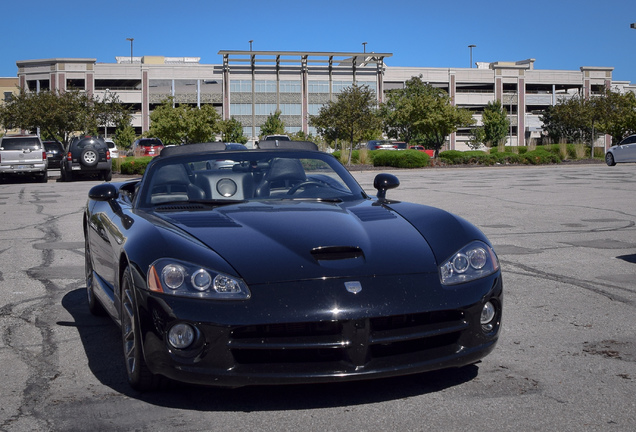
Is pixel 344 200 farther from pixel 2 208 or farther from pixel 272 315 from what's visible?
pixel 2 208

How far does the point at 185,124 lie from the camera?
43562 millimetres

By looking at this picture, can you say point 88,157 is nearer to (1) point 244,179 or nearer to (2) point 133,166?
(2) point 133,166

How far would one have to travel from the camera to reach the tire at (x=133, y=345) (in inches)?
151

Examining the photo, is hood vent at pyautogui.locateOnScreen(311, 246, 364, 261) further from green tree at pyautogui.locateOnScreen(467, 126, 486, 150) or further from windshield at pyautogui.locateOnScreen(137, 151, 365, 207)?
green tree at pyautogui.locateOnScreen(467, 126, 486, 150)

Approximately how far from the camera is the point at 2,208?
16.5 meters

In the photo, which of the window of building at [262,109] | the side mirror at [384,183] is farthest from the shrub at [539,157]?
the window of building at [262,109]

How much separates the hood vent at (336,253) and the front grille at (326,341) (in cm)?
43

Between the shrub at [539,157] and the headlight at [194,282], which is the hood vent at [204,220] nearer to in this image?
the headlight at [194,282]

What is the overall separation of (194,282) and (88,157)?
84.5 ft

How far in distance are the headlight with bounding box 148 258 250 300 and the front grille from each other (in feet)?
0.67

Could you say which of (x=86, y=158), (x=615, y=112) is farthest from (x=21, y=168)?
(x=615, y=112)

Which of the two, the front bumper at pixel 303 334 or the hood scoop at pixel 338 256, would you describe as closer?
the front bumper at pixel 303 334

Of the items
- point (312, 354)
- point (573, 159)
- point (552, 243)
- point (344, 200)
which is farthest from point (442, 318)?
point (573, 159)

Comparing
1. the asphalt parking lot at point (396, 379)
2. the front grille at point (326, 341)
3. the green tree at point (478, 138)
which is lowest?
the asphalt parking lot at point (396, 379)
